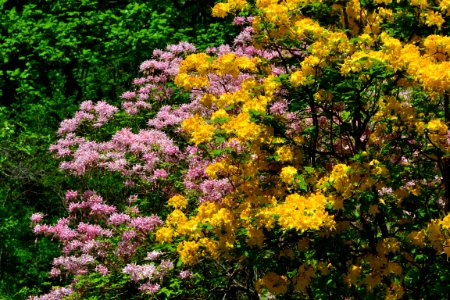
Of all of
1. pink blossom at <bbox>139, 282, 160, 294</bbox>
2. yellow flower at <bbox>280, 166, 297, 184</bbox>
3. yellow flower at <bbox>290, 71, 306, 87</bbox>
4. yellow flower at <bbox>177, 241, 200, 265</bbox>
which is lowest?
pink blossom at <bbox>139, 282, 160, 294</bbox>

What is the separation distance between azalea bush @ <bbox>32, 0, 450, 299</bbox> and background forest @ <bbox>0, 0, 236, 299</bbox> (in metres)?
1.83

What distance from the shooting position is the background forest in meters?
8.12

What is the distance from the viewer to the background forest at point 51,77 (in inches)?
320

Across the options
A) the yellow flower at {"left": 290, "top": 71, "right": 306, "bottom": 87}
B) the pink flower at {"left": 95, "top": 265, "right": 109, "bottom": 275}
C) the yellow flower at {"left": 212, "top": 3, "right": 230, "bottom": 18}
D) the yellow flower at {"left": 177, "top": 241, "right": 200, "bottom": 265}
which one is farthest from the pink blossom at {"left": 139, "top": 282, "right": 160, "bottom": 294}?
the yellow flower at {"left": 212, "top": 3, "right": 230, "bottom": 18}

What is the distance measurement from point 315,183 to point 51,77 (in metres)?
10.7

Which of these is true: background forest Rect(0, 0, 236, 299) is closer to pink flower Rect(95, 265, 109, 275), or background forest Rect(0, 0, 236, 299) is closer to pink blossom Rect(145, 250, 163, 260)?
pink flower Rect(95, 265, 109, 275)

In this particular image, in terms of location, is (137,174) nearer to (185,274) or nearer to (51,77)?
(185,274)

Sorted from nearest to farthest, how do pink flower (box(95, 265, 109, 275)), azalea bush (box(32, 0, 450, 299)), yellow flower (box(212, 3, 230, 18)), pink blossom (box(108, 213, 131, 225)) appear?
azalea bush (box(32, 0, 450, 299)) → yellow flower (box(212, 3, 230, 18)) → pink flower (box(95, 265, 109, 275)) → pink blossom (box(108, 213, 131, 225))

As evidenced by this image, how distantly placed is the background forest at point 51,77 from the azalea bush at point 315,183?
72.1 inches

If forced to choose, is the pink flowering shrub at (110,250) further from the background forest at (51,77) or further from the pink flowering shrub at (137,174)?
the background forest at (51,77)

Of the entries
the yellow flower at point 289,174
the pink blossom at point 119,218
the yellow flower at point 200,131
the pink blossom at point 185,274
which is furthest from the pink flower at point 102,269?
the yellow flower at point 289,174

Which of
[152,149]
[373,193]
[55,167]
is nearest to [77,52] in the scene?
[55,167]

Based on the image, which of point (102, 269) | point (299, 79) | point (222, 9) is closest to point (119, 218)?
point (102, 269)

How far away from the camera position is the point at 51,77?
13820 mm
